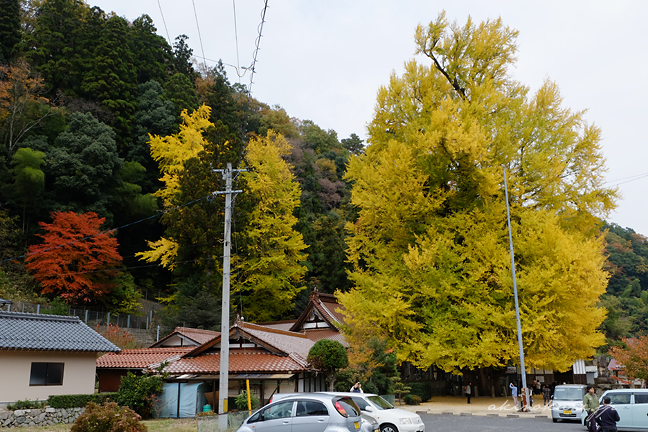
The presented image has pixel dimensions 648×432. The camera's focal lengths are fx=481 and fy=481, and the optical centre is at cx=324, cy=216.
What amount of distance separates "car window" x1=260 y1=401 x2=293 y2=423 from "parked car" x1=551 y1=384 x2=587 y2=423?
43.4 feet

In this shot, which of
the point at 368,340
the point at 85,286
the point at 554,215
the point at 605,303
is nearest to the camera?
the point at 368,340

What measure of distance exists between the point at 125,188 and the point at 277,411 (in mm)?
36622

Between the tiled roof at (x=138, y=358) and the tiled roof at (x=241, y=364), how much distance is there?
2540 millimetres

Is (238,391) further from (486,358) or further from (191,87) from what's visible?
(191,87)

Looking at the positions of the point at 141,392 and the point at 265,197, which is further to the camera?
the point at 265,197

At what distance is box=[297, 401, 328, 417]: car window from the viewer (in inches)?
429

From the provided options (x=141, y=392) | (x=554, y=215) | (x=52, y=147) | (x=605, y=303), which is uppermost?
(x=52, y=147)

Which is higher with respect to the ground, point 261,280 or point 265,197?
point 265,197

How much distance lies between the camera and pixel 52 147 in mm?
40344

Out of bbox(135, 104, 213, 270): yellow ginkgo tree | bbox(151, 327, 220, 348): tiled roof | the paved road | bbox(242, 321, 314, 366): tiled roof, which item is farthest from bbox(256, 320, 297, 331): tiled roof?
the paved road

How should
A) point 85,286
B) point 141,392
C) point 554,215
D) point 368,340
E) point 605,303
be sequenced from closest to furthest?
1. point 141,392
2. point 368,340
3. point 554,215
4. point 85,286
5. point 605,303

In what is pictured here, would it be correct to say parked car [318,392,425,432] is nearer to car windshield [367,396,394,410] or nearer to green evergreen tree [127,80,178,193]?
car windshield [367,396,394,410]

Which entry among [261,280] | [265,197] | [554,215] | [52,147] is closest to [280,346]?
[554,215]

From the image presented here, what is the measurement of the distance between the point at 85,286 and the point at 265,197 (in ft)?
52.8
